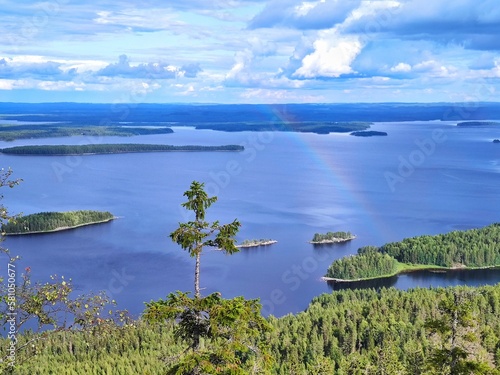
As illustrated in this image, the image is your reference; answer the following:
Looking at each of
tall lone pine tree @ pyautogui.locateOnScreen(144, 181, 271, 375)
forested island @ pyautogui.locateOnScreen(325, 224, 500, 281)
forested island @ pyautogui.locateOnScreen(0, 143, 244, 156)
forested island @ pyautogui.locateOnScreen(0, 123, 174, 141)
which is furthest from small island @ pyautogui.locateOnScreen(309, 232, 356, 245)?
forested island @ pyautogui.locateOnScreen(0, 123, 174, 141)

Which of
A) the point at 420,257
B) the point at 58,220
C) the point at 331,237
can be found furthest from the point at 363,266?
the point at 58,220

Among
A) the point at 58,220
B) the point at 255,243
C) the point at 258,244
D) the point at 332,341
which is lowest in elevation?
the point at 332,341

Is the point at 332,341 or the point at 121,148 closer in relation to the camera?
the point at 332,341

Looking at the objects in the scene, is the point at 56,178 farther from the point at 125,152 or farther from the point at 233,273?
the point at 233,273

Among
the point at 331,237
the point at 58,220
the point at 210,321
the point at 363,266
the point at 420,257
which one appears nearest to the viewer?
the point at 210,321

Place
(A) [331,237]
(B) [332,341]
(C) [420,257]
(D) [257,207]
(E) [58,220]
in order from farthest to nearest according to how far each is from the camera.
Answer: (D) [257,207] → (E) [58,220] → (A) [331,237] → (C) [420,257] → (B) [332,341]

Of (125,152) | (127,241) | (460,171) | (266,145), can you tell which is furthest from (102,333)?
(266,145)

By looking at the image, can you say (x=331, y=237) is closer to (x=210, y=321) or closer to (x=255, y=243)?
(x=255, y=243)

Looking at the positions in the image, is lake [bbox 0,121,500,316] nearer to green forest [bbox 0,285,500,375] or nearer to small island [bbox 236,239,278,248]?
small island [bbox 236,239,278,248]
